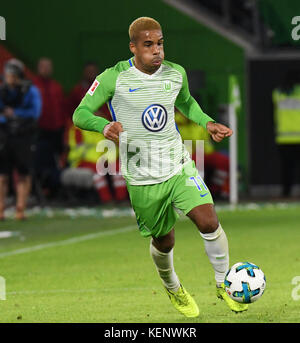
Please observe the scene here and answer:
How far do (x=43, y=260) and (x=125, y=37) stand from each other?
35.8ft

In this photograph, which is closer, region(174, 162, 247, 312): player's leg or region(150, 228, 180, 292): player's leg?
region(174, 162, 247, 312): player's leg

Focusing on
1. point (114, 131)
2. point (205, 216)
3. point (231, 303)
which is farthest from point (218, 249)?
point (114, 131)

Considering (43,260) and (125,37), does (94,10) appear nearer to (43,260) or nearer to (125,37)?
(125,37)

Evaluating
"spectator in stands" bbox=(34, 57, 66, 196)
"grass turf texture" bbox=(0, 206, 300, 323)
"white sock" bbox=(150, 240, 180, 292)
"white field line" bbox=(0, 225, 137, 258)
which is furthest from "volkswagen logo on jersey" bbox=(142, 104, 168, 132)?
"spectator in stands" bbox=(34, 57, 66, 196)

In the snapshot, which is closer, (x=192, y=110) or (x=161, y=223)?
(x=161, y=223)

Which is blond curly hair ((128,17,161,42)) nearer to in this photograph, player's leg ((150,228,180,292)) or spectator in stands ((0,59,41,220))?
player's leg ((150,228,180,292))

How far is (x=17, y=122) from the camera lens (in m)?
17.3

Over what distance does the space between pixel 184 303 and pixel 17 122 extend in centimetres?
912

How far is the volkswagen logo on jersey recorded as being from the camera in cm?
845

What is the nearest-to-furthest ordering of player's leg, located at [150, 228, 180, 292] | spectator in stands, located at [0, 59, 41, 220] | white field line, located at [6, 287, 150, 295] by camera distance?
player's leg, located at [150, 228, 180, 292] < white field line, located at [6, 287, 150, 295] < spectator in stands, located at [0, 59, 41, 220]

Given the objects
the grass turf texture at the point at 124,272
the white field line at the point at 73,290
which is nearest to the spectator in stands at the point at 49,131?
the grass turf texture at the point at 124,272

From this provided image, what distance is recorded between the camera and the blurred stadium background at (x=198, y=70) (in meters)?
20.6

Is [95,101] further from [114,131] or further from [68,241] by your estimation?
[68,241]

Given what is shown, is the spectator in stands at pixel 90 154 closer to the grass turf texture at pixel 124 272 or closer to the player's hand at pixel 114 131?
the grass turf texture at pixel 124 272
